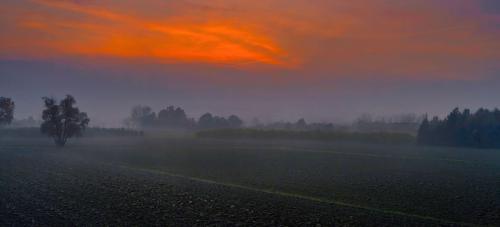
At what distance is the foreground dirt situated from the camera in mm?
26484

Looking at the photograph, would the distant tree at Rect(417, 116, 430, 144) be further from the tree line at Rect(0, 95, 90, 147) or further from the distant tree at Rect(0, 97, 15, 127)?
the distant tree at Rect(0, 97, 15, 127)

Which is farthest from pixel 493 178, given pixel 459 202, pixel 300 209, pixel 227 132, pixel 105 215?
pixel 227 132

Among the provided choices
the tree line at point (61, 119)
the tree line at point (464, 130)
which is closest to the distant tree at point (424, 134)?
the tree line at point (464, 130)

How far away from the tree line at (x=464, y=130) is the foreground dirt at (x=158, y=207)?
414ft

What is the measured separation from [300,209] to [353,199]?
25.2ft

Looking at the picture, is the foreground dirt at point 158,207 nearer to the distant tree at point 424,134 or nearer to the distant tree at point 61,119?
the distant tree at point 61,119

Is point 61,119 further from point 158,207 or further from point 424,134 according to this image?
point 424,134

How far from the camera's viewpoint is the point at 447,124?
144 meters

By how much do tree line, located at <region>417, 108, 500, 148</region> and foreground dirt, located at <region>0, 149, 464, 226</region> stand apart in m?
126

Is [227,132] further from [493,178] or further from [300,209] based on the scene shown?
[300,209]

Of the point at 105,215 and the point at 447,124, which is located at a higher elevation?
the point at 447,124

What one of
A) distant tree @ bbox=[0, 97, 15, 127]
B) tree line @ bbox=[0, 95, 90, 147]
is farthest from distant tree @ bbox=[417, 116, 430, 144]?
distant tree @ bbox=[0, 97, 15, 127]

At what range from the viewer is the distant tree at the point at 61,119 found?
10750 centimetres

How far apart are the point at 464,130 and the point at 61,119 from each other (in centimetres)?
14179
